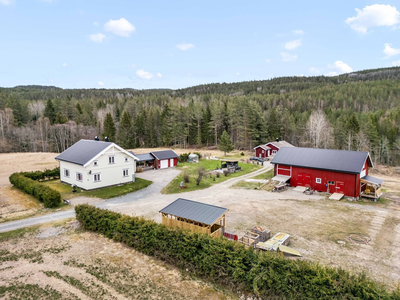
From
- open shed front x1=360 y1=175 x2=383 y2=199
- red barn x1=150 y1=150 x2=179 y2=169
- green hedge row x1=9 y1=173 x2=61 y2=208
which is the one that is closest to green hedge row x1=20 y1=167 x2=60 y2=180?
green hedge row x1=9 y1=173 x2=61 y2=208

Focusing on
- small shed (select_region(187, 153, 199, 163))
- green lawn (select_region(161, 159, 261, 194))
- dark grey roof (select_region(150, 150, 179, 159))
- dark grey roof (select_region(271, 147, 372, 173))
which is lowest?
green lawn (select_region(161, 159, 261, 194))

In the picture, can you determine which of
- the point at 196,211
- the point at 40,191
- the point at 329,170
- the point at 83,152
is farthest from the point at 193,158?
the point at 196,211

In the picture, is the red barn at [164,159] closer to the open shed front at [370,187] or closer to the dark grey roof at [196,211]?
the dark grey roof at [196,211]

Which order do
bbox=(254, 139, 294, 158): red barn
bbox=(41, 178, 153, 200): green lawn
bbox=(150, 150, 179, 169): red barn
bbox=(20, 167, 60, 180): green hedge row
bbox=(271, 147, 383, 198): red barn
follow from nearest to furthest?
bbox=(41, 178, 153, 200): green lawn → bbox=(271, 147, 383, 198): red barn → bbox=(20, 167, 60, 180): green hedge row → bbox=(150, 150, 179, 169): red barn → bbox=(254, 139, 294, 158): red barn

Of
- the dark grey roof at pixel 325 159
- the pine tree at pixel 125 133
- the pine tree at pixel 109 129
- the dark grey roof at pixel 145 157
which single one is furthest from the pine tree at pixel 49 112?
the dark grey roof at pixel 325 159

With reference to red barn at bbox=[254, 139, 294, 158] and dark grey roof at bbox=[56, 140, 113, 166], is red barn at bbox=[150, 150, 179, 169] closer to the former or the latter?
dark grey roof at bbox=[56, 140, 113, 166]

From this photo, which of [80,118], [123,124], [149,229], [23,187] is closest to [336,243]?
[149,229]
